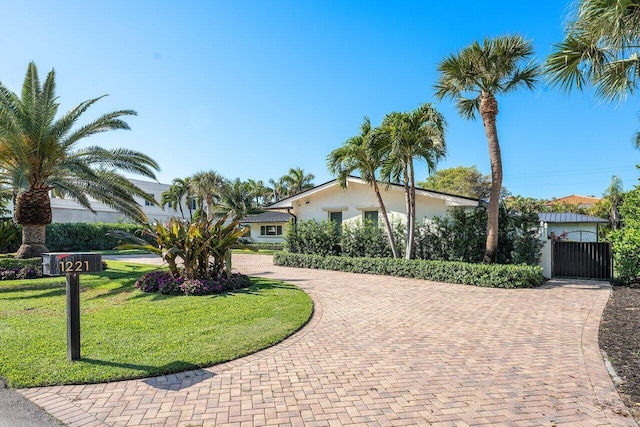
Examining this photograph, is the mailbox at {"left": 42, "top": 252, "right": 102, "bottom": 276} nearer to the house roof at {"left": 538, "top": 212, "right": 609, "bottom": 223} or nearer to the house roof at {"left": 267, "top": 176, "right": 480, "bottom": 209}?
the house roof at {"left": 267, "top": 176, "right": 480, "bottom": 209}

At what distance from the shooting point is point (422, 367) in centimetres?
461

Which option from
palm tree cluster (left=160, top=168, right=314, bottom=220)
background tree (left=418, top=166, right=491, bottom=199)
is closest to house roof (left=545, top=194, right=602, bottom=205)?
background tree (left=418, top=166, right=491, bottom=199)

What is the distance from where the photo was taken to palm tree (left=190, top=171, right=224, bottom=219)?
37.0 m

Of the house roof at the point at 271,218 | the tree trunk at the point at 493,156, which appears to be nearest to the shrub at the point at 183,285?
the tree trunk at the point at 493,156

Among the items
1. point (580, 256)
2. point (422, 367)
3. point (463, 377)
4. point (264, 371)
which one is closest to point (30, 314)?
point (264, 371)

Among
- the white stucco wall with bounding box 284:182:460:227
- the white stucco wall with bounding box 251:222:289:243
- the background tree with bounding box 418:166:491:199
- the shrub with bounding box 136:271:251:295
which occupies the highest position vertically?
the background tree with bounding box 418:166:491:199

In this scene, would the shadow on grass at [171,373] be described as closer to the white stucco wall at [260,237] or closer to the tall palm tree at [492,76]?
the tall palm tree at [492,76]

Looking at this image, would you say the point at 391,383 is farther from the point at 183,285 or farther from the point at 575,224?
the point at 575,224

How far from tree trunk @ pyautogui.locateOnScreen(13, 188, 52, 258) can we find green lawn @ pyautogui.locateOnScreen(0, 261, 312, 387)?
3.68m

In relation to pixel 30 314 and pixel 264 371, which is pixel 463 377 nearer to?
pixel 264 371

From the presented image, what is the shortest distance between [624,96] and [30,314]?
1288cm

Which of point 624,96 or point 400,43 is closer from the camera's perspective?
→ point 624,96

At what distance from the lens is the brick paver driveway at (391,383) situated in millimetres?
3377

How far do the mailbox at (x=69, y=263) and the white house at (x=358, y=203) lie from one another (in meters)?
12.2
